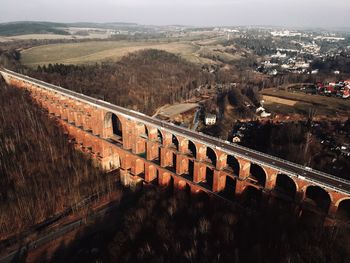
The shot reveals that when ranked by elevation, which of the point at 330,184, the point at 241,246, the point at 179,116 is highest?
the point at 330,184

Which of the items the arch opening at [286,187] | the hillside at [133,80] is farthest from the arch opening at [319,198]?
the hillside at [133,80]

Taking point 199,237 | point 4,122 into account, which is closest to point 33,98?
point 4,122

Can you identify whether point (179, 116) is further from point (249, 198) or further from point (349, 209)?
point (349, 209)

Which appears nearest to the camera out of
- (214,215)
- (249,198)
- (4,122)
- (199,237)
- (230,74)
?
(199,237)

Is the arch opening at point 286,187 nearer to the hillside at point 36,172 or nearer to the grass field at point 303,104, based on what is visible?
the hillside at point 36,172

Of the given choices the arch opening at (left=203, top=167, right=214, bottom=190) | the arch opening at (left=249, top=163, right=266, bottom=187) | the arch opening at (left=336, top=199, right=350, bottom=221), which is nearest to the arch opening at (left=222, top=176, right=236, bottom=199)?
the arch opening at (left=203, top=167, right=214, bottom=190)

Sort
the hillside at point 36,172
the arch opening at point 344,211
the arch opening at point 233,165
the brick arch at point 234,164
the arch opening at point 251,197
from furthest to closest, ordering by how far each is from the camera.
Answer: the hillside at point 36,172 < the brick arch at point 234,164 < the arch opening at point 233,165 < the arch opening at point 251,197 < the arch opening at point 344,211

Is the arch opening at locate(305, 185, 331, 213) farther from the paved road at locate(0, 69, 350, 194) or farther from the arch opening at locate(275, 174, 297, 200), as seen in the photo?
the paved road at locate(0, 69, 350, 194)

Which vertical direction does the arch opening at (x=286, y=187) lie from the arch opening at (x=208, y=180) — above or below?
above
